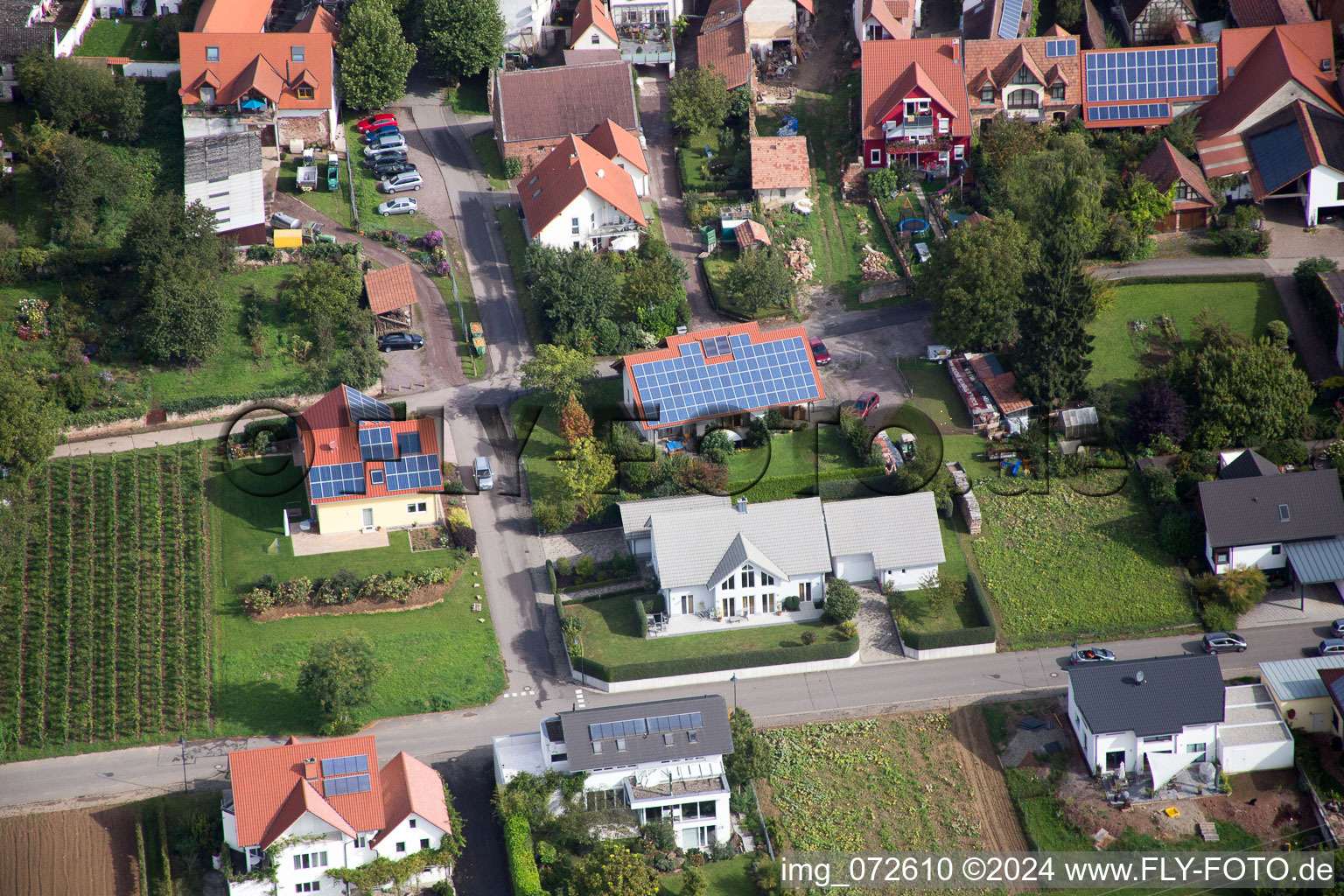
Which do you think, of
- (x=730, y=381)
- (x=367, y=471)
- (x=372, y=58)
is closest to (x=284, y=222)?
(x=372, y=58)

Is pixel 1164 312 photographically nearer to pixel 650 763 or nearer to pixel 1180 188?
pixel 1180 188

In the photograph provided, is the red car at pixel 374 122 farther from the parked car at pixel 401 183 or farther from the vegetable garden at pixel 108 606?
the vegetable garden at pixel 108 606

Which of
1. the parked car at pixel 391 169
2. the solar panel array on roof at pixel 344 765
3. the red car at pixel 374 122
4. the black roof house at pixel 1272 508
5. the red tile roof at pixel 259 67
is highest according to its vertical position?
the red tile roof at pixel 259 67

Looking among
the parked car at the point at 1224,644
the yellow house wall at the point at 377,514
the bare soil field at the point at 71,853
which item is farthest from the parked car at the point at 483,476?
the parked car at the point at 1224,644

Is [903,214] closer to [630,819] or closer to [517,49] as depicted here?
[517,49]

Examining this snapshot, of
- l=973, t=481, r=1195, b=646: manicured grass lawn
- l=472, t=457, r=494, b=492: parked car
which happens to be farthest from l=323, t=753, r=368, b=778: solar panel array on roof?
l=973, t=481, r=1195, b=646: manicured grass lawn

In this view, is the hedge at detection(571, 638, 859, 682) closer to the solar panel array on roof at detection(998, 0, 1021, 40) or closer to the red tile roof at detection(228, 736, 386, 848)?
the red tile roof at detection(228, 736, 386, 848)

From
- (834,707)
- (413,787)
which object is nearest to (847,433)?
(834,707)
